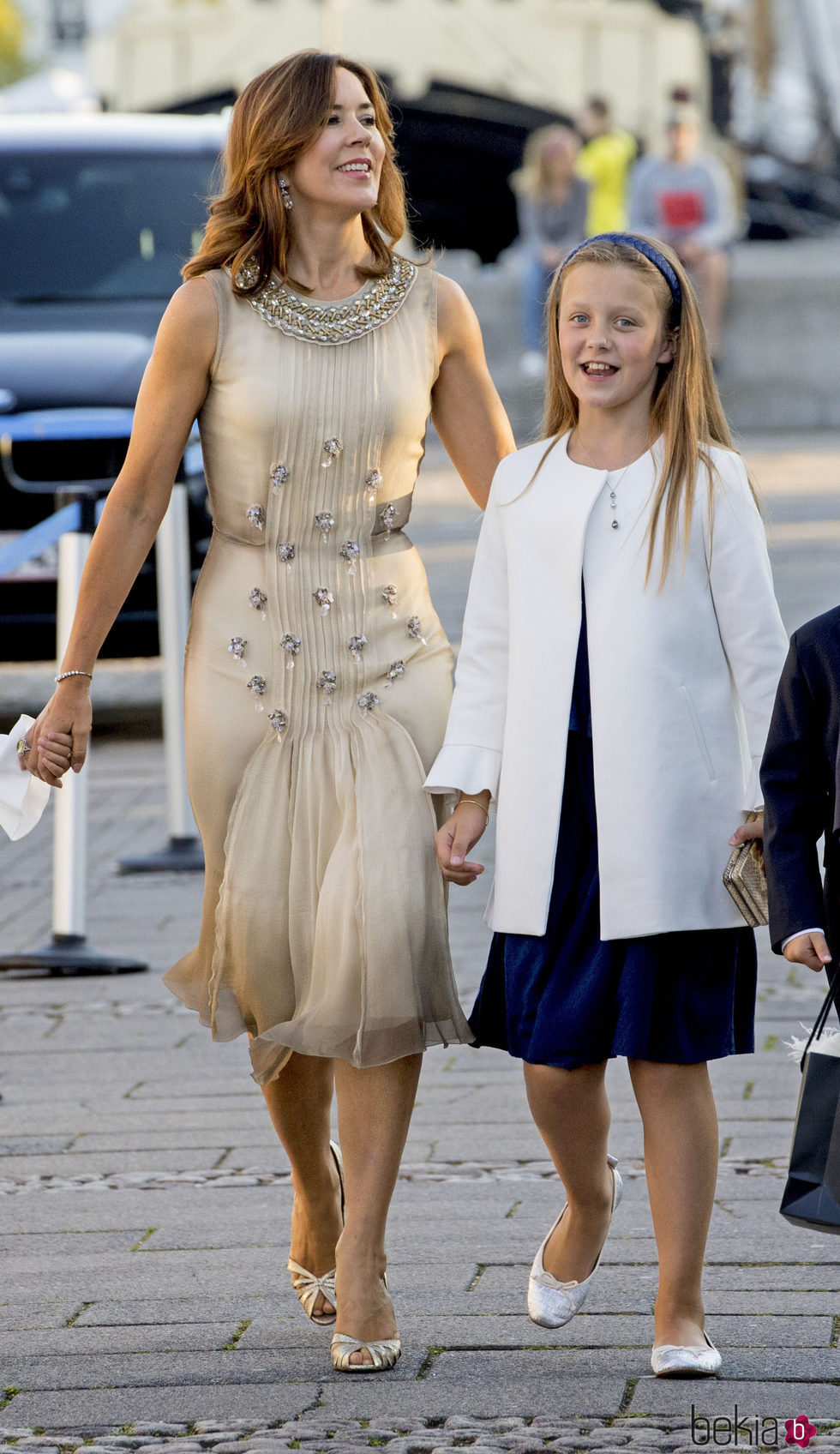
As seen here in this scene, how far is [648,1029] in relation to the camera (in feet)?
11.0

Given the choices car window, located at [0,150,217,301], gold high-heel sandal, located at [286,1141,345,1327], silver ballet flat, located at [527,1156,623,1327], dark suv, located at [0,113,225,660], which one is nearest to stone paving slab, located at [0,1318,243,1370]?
gold high-heel sandal, located at [286,1141,345,1327]

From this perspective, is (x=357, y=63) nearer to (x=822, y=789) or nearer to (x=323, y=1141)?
(x=822, y=789)

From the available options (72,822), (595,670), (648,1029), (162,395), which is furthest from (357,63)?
(72,822)

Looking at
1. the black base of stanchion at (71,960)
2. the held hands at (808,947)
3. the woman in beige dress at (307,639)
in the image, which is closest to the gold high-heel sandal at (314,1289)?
the woman in beige dress at (307,639)

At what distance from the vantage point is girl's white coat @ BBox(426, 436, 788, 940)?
3.37m

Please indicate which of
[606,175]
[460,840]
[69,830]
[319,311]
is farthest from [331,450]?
[606,175]

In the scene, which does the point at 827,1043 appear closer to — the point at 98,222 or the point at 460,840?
the point at 460,840

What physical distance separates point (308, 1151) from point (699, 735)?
96 centimetres

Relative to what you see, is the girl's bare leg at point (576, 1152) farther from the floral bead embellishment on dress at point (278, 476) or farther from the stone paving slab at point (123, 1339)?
the floral bead embellishment on dress at point (278, 476)

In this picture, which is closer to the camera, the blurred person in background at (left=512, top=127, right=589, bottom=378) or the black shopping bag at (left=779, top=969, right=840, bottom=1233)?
the black shopping bag at (left=779, top=969, right=840, bottom=1233)

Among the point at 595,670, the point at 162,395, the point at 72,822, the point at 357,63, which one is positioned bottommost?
the point at 72,822

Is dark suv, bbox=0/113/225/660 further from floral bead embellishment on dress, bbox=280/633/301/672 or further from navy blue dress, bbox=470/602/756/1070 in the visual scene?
navy blue dress, bbox=470/602/756/1070

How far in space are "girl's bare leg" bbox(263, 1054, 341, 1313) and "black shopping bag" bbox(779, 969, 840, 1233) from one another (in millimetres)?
971

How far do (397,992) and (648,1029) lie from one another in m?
0.41
